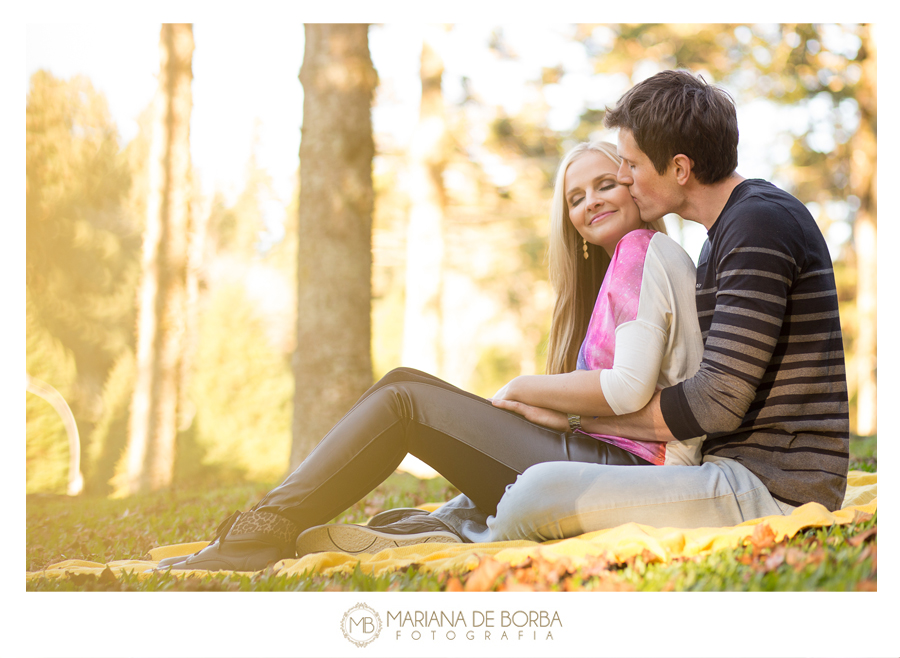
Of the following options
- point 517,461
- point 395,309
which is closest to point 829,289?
point 517,461

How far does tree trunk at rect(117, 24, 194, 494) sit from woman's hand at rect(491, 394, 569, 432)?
638 centimetres

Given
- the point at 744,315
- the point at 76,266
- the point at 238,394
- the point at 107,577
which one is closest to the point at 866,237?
the point at 744,315

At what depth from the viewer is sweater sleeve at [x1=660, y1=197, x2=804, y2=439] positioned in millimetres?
1897

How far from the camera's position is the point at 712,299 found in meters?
2.07

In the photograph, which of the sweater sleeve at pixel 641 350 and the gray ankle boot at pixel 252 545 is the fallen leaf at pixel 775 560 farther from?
the gray ankle boot at pixel 252 545

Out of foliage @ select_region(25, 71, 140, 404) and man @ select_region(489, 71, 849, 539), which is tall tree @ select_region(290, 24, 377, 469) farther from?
foliage @ select_region(25, 71, 140, 404)

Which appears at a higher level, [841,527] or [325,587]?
[841,527]

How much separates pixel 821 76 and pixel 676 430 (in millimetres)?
8360

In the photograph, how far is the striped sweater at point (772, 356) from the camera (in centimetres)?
190

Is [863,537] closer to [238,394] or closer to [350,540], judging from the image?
[350,540]

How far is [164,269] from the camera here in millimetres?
7645

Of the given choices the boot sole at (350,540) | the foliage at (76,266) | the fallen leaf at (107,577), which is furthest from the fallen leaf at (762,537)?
the foliage at (76,266)

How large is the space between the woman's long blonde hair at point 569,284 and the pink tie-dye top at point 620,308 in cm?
35
